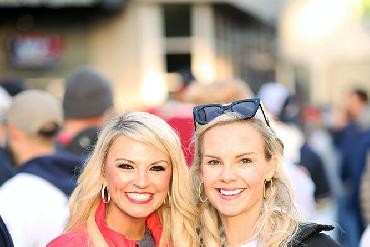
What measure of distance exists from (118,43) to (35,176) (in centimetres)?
1761

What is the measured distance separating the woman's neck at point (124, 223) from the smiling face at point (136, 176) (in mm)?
13

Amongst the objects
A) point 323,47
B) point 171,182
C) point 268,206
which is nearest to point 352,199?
point 171,182

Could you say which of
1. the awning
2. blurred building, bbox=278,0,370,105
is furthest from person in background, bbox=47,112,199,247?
blurred building, bbox=278,0,370,105

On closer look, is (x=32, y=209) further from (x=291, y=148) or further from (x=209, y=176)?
(x=291, y=148)

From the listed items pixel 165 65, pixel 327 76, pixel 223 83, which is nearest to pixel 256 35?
pixel 327 76

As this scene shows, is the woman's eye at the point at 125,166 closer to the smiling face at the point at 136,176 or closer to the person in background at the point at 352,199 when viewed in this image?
the smiling face at the point at 136,176

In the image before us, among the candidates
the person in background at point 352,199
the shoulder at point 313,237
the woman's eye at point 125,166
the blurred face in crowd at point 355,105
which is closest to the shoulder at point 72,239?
the woman's eye at point 125,166

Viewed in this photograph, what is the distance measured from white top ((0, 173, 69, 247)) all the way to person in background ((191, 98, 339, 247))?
1.11 m

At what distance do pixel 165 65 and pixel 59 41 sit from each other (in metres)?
2.57

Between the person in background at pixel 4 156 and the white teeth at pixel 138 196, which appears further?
the person in background at pixel 4 156

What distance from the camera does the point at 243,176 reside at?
406 centimetres

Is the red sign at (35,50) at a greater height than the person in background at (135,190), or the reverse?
the red sign at (35,50)

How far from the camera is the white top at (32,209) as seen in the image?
4.97 m

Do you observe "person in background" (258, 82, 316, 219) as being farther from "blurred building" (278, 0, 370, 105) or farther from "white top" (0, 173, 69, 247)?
"blurred building" (278, 0, 370, 105)
